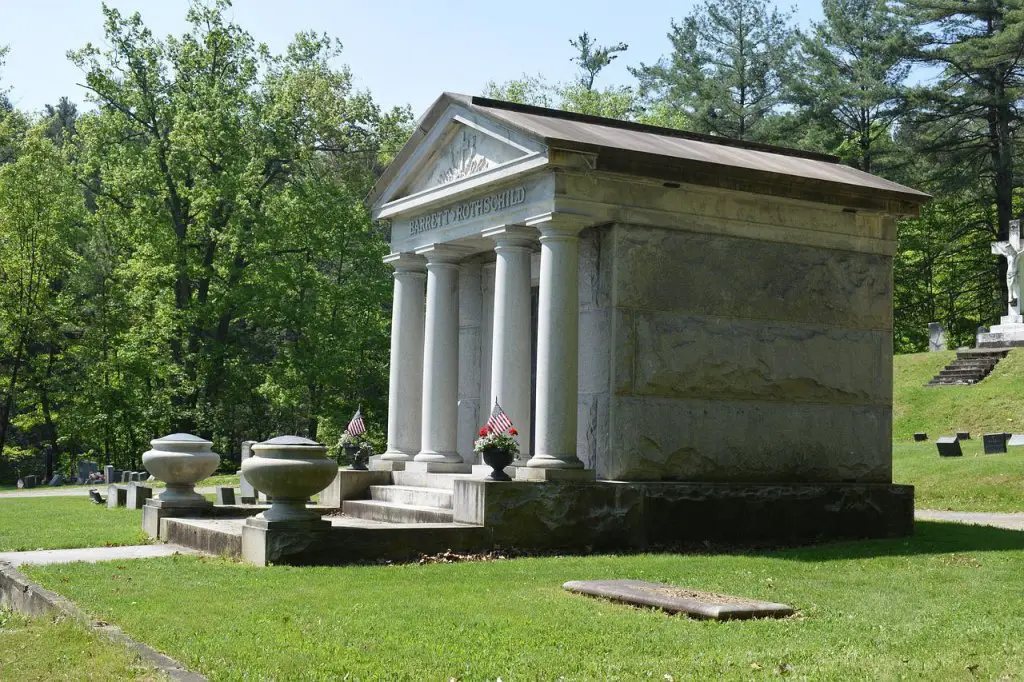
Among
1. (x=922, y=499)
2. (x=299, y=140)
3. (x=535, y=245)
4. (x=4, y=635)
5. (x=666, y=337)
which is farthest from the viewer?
(x=299, y=140)

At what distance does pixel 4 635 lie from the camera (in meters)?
9.02

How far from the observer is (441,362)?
56.5ft

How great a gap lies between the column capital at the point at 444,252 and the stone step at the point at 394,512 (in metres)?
3.57

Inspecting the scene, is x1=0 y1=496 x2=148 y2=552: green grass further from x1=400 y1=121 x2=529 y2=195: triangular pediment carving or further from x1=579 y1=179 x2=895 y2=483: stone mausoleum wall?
x1=579 y1=179 x2=895 y2=483: stone mausoleum wall

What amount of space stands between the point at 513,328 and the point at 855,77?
42.8m

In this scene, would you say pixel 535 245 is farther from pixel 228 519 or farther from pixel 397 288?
pixel 228 519

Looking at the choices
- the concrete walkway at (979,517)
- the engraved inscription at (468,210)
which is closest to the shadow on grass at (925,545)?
the concrete walkway at (979,517)

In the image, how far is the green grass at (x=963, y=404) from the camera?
32531 mm

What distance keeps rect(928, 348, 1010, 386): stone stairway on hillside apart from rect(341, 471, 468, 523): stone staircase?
25.3 meters

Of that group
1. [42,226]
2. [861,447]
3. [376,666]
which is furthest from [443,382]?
[42,226]

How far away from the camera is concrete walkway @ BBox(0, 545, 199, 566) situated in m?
13.2

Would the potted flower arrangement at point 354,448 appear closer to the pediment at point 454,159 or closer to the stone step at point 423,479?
the stone step at point 423,479

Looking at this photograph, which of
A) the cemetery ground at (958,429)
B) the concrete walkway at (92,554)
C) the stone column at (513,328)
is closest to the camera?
the concrete walkway at (92,554)

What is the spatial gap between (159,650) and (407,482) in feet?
30.5
